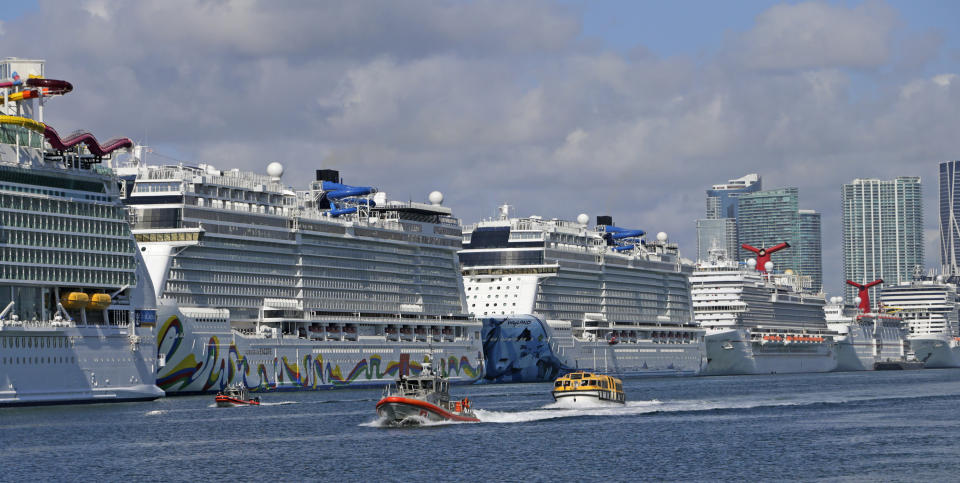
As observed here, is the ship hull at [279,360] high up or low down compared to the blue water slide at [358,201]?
down

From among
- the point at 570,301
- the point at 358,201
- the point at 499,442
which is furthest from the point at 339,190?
the point at 499,442

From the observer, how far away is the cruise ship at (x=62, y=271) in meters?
92.9

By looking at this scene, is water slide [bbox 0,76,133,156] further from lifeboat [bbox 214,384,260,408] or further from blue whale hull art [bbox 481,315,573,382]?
blue whale hull art [bbox 481,315,573,382]

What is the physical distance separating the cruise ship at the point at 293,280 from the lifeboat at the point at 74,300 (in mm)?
9588

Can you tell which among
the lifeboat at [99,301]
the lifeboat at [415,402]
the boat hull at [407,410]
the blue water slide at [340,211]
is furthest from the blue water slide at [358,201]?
the boat hull at [407,410]

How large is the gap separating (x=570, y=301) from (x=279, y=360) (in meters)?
53.9

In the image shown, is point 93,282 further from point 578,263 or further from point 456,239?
point 578,263

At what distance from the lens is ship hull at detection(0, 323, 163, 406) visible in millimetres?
91062

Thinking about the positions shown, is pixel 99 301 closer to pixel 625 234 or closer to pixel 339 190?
pixel 339 190

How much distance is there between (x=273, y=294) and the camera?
125625mm

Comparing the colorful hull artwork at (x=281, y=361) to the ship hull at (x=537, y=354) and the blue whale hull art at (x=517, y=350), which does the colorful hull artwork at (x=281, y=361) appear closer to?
the blue whale hull art at (x=517, y=350)

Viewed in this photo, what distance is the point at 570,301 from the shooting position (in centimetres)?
16800

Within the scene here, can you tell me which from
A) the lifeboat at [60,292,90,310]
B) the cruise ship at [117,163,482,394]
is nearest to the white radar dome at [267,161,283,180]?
the cruise ship at [117,163,482,394]

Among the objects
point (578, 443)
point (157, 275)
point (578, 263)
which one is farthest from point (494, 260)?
point (578, 443)
